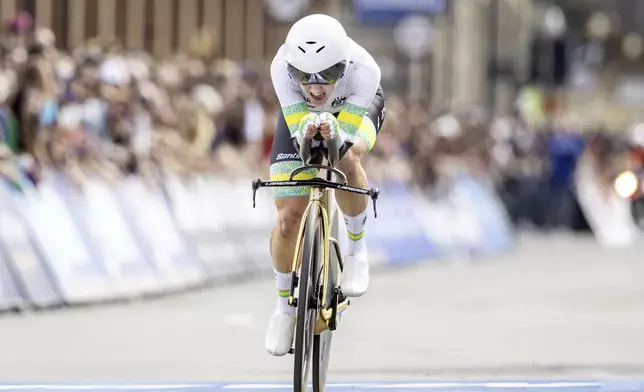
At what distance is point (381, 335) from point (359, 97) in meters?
5.12

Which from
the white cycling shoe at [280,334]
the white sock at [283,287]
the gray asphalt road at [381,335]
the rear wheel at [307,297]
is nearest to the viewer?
the rear wheel at [307,297]

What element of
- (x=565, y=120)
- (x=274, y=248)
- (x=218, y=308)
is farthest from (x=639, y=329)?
(x=565, y=120)

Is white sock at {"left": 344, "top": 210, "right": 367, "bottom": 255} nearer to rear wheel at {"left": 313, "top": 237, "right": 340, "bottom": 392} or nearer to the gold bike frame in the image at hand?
rear wheel at {"left": 313, "top": 237, "right": 340, "bottom": 392}

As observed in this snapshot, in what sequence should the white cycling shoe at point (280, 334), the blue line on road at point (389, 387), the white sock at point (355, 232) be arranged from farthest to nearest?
the blue line on road at point (389, 387)
the white sock at point (355, 232)
the white cycling shoe at point (280, 334)

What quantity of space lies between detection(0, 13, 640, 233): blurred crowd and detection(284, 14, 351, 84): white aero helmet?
262 inches

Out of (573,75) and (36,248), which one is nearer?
(36,248)

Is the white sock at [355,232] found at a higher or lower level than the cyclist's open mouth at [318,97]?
lower

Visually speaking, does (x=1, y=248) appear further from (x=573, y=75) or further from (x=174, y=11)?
(x=573, y=75)

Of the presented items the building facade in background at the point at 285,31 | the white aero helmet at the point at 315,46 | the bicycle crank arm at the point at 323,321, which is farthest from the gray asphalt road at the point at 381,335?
the building facade in background at the point at 285,31

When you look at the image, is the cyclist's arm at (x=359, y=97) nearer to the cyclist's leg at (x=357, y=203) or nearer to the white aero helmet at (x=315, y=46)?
the cyclist's leg at (x=357, y=203)

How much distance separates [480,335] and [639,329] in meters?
1.50

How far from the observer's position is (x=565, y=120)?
127 feet

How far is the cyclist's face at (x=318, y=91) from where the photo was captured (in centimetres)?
909

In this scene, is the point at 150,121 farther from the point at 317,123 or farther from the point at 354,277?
the point at 317,123
